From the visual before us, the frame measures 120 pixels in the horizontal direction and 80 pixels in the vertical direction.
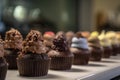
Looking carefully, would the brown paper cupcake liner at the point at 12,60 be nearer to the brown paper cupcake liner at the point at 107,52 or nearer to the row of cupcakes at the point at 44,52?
the row of cupcakes at the point at 44,52

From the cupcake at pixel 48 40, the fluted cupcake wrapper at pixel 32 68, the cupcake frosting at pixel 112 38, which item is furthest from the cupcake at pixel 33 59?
the cupcake frosting at pixel 112 38

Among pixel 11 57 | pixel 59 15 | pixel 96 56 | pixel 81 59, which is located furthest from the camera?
pixel 59 15

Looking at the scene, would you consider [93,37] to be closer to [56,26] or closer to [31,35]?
[31,35]

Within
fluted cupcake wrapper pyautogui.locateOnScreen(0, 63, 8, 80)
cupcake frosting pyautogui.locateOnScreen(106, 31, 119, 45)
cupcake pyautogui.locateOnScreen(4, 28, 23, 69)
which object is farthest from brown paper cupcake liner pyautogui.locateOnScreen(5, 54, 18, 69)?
cupcake frosting pyautogui.locateOnScreen(106, 31, 119, 45)

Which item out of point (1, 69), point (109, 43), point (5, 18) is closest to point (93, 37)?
point (109, 43)

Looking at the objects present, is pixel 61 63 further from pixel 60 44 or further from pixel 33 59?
pixel 33 59

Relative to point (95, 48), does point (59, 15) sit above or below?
above

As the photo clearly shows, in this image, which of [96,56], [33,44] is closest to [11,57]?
[33,44]

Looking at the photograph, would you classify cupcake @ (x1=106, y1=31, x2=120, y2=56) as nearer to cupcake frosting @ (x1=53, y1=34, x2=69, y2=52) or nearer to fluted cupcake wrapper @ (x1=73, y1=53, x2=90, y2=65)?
fluted cupcake wrapper @ (x1=73, y1=53, x2=90, y2=65)
